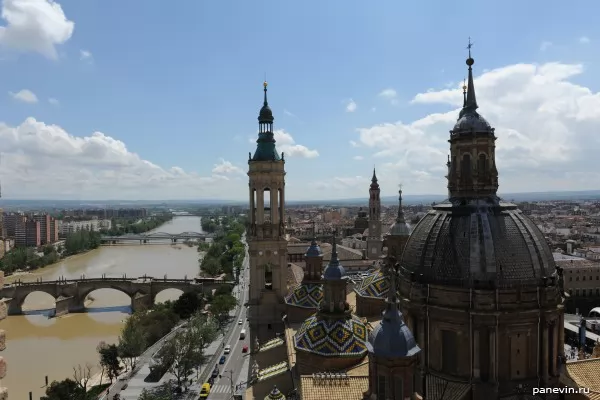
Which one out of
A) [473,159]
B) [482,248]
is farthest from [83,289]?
[482,248]

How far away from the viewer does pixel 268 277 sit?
34.0 m

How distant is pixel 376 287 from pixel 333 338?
323 inches

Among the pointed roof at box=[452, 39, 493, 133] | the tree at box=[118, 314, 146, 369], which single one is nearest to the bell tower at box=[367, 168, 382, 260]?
the tree at box=[118, 314, 146, 369]

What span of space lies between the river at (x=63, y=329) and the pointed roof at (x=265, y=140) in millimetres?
26220

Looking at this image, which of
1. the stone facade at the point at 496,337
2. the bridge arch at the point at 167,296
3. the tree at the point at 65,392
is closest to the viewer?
the stone facade at the point at 496,337

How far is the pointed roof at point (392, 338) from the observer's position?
14.7 metres

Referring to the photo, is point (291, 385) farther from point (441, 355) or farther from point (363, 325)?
point (441, 355)

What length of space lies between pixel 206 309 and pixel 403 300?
1822 inches

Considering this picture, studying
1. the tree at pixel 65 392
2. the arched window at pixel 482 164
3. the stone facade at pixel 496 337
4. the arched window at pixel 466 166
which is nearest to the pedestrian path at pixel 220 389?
the tree at pixel 65 392

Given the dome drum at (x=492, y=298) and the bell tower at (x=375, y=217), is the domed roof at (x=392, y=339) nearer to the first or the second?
the dome drum at (x=492, y=298)

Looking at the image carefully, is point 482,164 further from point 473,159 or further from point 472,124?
point 472,124

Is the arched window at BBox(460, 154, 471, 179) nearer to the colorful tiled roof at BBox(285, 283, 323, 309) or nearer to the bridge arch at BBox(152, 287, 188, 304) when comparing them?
the colorful tiled roof at BBox(285, 283, 323, 309)

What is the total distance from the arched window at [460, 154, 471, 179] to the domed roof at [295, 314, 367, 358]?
7.95 metres

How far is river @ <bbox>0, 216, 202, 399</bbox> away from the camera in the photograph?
4325cm
